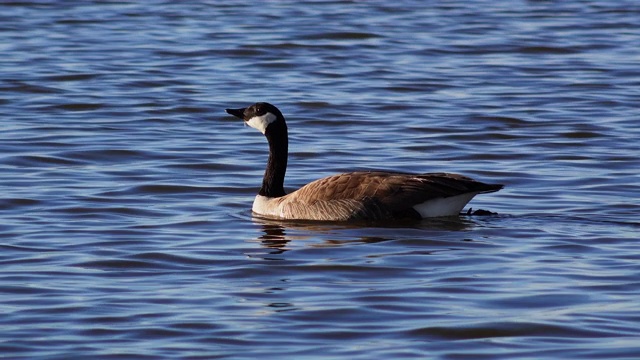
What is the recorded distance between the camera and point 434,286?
10.2m

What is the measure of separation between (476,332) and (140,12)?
73.1ft

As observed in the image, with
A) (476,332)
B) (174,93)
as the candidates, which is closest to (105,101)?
(174,93)

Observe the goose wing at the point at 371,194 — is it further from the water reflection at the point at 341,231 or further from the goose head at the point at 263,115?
the goose head at the point at 263,115

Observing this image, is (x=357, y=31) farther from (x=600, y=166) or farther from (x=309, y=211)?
(x=309, y=211)

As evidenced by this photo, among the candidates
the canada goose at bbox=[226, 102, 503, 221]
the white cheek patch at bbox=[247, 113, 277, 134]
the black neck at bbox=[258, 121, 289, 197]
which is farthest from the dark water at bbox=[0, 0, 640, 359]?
the white cheek patch at bbox=[247, 113, 277, 134]

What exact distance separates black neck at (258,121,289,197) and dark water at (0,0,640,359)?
1.22 ft

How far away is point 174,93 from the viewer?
69.4 feet

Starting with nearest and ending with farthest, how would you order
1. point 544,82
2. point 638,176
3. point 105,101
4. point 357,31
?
point 638,176
point 105,101
point 544,82
point 357,31

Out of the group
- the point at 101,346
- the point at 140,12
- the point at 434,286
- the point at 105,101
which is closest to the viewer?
the point at 101,346

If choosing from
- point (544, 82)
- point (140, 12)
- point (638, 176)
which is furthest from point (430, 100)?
point (140, 12)

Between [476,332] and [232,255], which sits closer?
[476,332]

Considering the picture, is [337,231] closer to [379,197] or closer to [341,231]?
[341,231]

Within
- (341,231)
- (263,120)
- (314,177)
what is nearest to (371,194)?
(341,231)

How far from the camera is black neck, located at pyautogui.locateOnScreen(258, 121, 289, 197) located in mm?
13762
